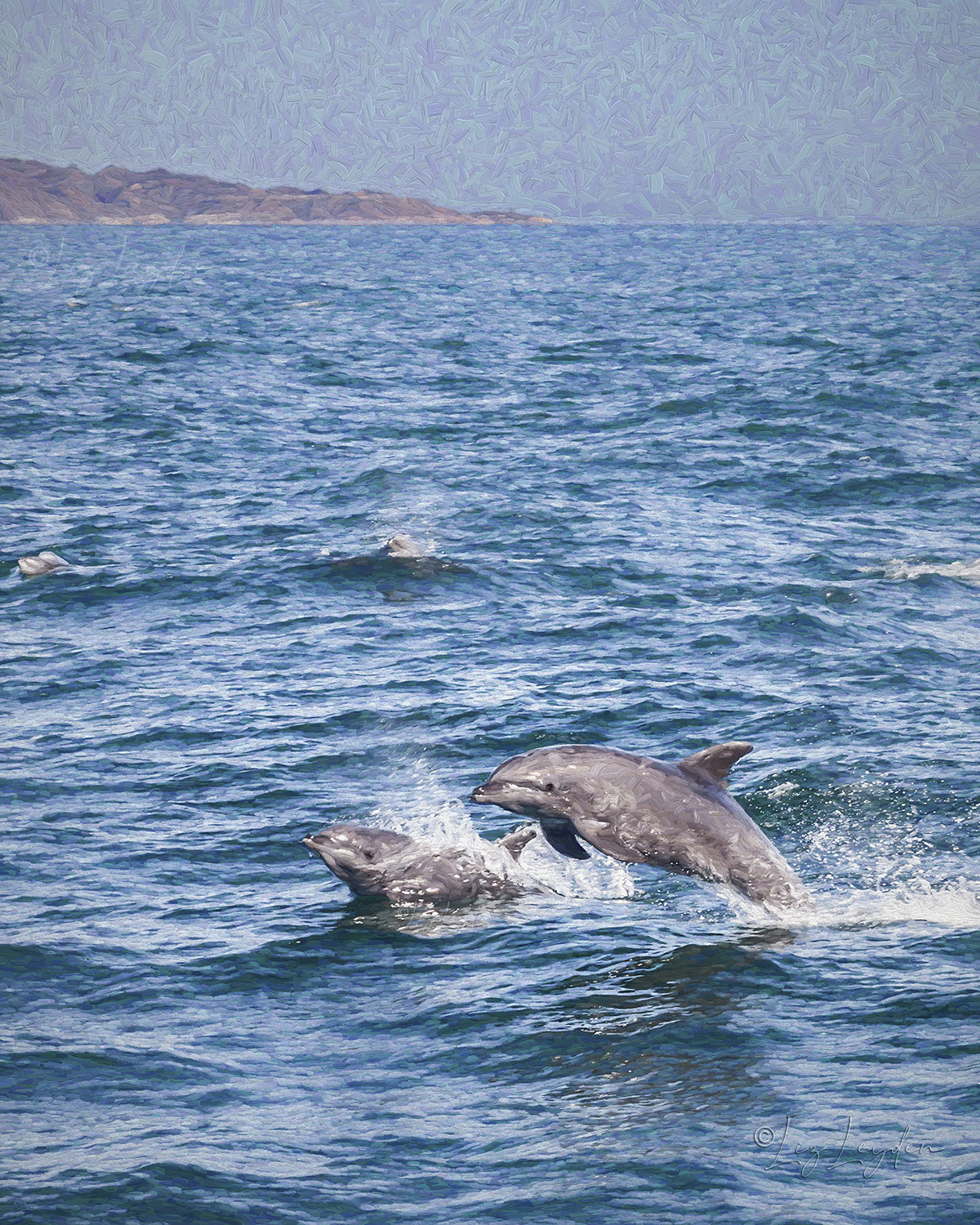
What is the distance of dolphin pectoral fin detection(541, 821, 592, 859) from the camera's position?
14203mm

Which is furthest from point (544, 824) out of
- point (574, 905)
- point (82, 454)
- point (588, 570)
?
point (82, 454)

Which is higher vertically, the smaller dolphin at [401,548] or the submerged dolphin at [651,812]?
the smaller dolphin at [401,548]

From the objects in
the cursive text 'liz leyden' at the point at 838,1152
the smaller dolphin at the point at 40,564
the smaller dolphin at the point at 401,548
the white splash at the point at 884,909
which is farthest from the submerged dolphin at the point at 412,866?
the smaller dolphin at the point at 40,564

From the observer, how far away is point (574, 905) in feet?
50.1

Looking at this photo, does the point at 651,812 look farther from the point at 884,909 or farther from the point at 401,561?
the point at 401,561

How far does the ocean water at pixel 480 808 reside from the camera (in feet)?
35.1

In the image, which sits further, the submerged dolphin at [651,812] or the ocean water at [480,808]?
the submerged dolphin at [651,812]

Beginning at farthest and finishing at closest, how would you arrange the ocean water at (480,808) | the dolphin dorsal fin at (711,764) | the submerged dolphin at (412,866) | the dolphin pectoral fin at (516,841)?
1. the dolphin pectoral fin at (516,841)
2. the submerged dolphin at (412,866)
3. the dolphin dorsal fin at (711,764)
4. the ocean water at (480,808)

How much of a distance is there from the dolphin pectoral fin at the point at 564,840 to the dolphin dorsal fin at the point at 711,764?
1.29 metres

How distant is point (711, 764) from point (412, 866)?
3.54 meters

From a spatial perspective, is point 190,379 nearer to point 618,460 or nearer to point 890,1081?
point 618,460

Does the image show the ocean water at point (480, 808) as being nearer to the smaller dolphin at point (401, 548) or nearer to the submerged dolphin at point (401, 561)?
the submerged dolphin at point (401, 561)

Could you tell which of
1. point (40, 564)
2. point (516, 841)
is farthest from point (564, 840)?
point (40, 564)

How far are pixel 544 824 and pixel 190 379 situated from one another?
Result: 134 ft
